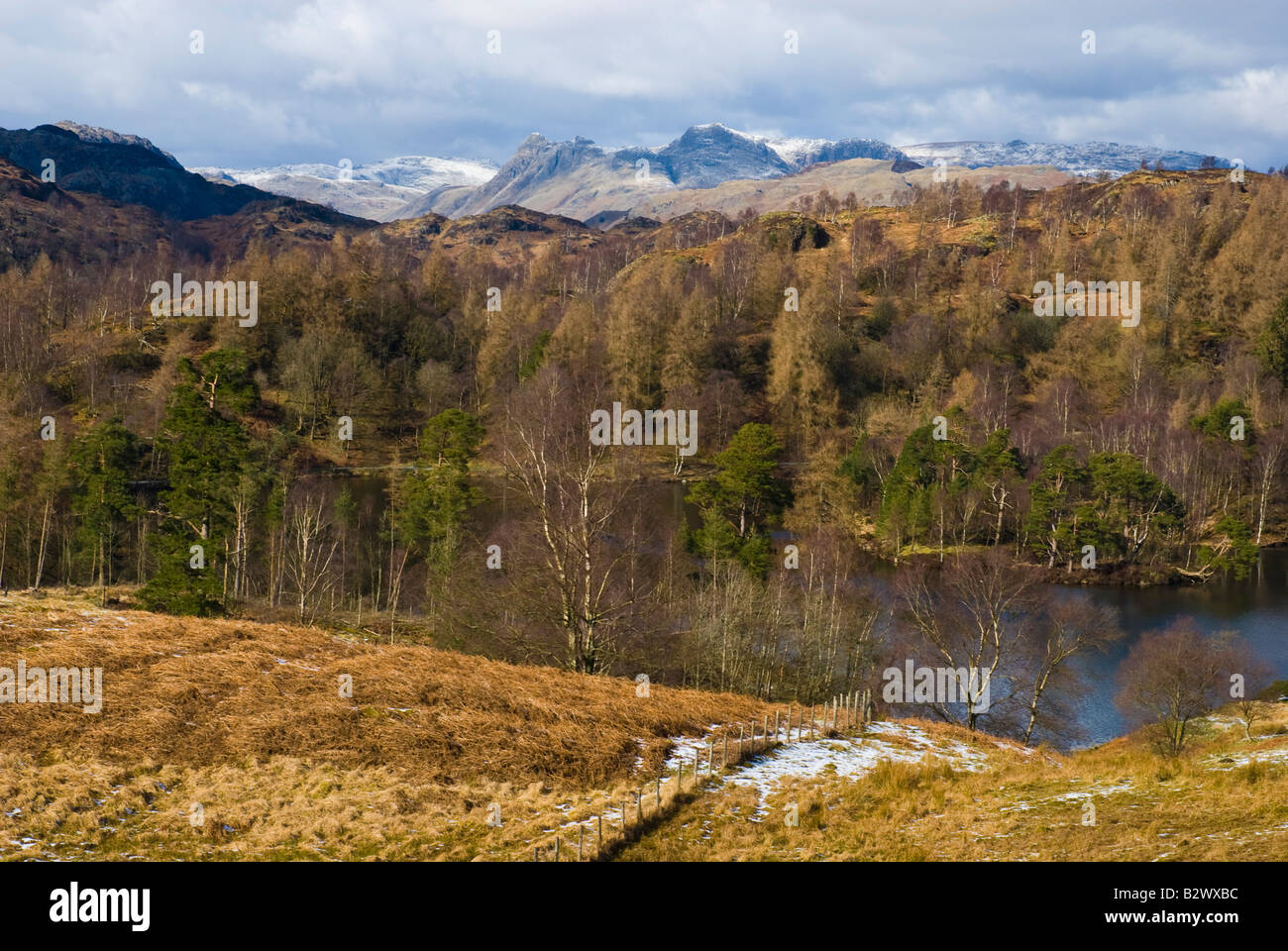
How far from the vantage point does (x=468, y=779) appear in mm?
14641

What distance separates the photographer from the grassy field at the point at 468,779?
11867mm

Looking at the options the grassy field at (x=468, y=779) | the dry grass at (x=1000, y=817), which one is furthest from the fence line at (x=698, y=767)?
the dry grass at (x=1000, y=817)

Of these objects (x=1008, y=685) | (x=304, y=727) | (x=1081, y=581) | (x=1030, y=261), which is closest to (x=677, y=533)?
(x=1008, y=685)

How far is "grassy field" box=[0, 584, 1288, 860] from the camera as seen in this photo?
1187 centimetres

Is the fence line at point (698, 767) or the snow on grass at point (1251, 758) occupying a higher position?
the fence line at point (698, 767)

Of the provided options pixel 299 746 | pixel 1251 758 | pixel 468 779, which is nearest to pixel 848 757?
pixel 468 779

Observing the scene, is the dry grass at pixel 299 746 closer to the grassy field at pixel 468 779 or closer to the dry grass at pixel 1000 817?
the grassy field at pixel 468 779

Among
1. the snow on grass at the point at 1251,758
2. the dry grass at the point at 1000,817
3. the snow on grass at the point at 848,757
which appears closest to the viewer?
the dry grass at the point at 1000,817

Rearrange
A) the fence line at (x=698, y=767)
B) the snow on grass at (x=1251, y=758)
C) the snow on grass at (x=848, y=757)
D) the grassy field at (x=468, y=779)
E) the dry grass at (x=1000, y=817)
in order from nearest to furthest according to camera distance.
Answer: the dry grass at (x=1000, y=817), the grassy field at (x=468, y=779), the fence line at (x=698, y=767), the snow on grass at (x=848, y=757), the snow on grass at (x=1251, y=758)

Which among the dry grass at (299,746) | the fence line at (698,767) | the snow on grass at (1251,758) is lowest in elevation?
the snow on grass at (1251,758)

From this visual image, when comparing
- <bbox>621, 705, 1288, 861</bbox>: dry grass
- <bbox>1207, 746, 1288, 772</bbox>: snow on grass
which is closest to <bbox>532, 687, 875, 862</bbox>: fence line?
<bbox>621, 705, 1288, 861</bbox>: dry grass

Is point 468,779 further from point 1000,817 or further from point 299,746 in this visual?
point 1000,817
